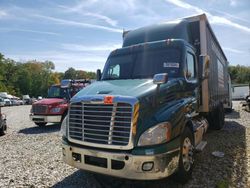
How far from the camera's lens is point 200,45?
286 inches

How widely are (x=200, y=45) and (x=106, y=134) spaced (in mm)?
4139

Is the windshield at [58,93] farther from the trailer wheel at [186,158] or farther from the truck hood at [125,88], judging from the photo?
the trailer wheel at [186,158]

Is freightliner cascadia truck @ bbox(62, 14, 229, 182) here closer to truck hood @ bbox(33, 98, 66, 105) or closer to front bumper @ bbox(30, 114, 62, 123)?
front bumper @ bbox(30, 114, 62, 123)

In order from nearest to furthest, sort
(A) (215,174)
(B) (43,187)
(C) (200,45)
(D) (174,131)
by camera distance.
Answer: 1. (D) (174,131)
2. (B) (43,187)
3. (A) (215,174)
4. (C) (200,45)

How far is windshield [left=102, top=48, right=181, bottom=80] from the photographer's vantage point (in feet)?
18.1

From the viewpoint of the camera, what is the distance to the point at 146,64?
5.71 meters

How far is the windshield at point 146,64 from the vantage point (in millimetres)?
5515

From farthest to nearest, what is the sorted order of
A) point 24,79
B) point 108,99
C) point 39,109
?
1. point 24,79
2. point 39,109
3. point 108,99

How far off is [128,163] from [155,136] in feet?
1.89

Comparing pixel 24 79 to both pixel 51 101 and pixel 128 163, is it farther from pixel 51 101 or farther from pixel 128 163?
pixel 128 163

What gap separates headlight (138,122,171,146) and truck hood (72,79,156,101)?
23.2 inches

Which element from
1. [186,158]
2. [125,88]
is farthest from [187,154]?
[125,88]

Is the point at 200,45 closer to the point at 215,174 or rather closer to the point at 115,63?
the point at 115,63

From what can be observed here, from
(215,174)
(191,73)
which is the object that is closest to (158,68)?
(191,73)
